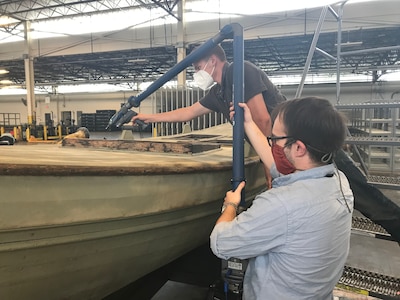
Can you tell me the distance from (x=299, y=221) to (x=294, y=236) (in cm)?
5

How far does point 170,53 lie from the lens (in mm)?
11562

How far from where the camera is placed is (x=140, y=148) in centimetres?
196

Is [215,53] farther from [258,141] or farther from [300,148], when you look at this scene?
[300,148]

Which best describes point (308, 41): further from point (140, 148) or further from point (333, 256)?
point (333, 256)

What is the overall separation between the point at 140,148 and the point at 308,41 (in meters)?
9.50

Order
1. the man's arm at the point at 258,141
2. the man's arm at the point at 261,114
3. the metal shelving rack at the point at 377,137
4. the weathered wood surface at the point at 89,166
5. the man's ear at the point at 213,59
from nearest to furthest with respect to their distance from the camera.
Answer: the weathered wood surface at the point at 89,166 < the man's arm at the point at 258,141 < the man's arm at the point at 261,114 < the man's ear at the point at 213,59 < the metal shelving rack at the point at 377,137

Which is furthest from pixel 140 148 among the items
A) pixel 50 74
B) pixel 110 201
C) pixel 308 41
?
pixel 50 74

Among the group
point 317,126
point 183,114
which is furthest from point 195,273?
point 317,126

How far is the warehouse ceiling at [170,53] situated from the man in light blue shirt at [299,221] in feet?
27.5

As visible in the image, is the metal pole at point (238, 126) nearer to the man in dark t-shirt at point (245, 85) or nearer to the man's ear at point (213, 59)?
the man in dark t-shirt at point (245, 85)

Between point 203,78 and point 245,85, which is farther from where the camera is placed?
point 203,78

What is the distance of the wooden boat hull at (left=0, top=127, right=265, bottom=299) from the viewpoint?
113 cm

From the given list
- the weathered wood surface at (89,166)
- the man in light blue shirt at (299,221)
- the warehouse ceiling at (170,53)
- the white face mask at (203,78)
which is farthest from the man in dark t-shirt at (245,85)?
the warehouse ceiling at (170,53)

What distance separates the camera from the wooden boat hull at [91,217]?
1.13 meters
